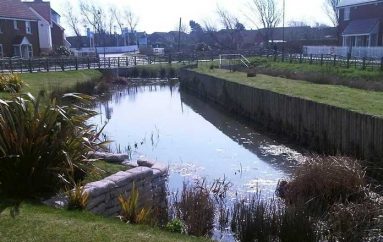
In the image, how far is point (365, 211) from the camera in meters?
8.54

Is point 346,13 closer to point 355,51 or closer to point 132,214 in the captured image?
point 355,51

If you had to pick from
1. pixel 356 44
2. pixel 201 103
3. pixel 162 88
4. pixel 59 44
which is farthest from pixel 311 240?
pixel 59 44

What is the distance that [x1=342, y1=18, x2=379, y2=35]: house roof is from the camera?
147ft

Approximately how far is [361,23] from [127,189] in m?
43.8

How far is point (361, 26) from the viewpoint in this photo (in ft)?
152

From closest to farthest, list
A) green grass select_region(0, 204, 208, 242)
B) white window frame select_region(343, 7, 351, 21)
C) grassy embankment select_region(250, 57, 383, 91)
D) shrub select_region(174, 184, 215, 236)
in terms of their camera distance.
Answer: green grass select_region(0, 204, 208, 242), shrub select_region(174, 184, 215, 236), grassy embankment select_region(250, 57, 383, 91), white window frame select_region(343, 7, 351, 21)

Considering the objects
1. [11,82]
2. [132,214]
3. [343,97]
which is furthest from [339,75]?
[132,214]

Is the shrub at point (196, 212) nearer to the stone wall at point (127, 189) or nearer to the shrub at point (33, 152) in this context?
the stone wall at point (127, 189)

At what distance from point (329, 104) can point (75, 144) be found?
1005cm

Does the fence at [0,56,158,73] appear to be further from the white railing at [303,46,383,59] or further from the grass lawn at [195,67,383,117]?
the white railing at [303,46,383,59]

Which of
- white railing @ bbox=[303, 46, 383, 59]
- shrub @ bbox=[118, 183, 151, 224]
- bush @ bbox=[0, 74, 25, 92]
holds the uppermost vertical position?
white railing @ bbox=[303, 46, 383, 59]

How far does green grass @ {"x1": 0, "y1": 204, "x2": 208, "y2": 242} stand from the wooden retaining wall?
795 centimetres

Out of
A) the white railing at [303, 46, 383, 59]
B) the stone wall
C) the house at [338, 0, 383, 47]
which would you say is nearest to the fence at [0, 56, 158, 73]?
the white railing at [303, 46, 383, 59]

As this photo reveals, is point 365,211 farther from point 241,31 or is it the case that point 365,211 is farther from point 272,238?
point 241,31
